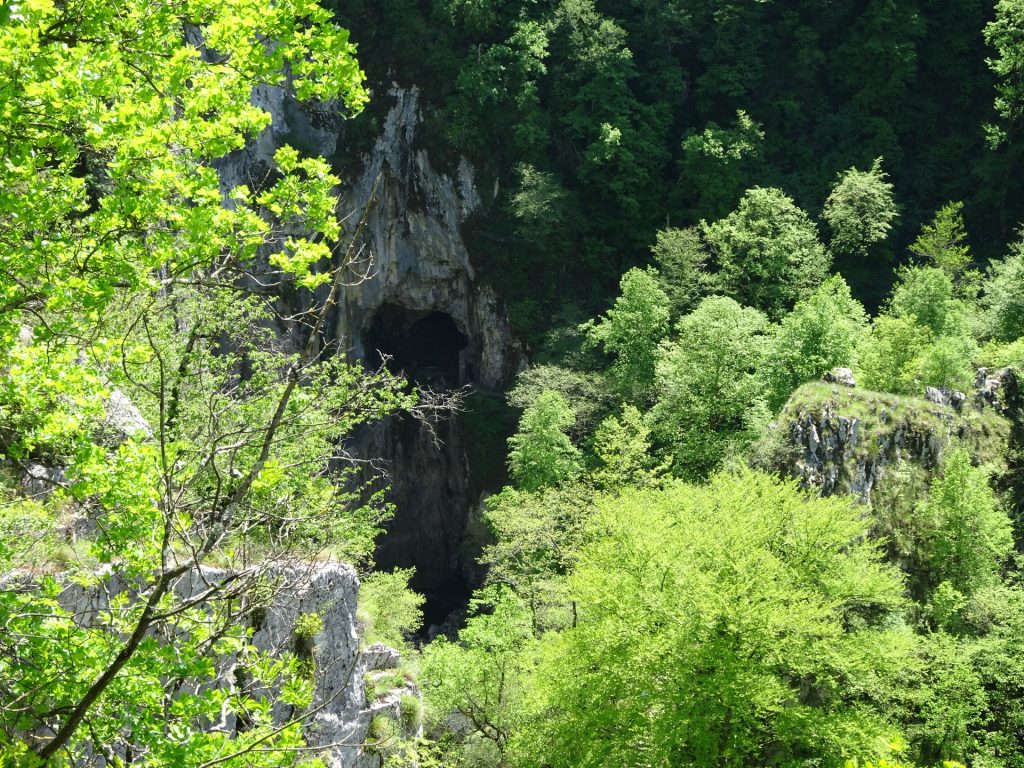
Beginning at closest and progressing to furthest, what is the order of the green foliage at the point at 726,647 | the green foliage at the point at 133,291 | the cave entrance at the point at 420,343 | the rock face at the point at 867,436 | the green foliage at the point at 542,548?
the green foliage at the point at 133,291 → the green foliage at the point at 726,647 → the rock face at the point at 867,436 → the green foliage at the point at 542,548 → the cave entrance at the point at 420,343

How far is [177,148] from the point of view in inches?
229

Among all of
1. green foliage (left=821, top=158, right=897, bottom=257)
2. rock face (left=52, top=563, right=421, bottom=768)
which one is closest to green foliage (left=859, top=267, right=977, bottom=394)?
green foliage (left=821, top=158, right=897, bottom=257)

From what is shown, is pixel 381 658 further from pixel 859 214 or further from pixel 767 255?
pixel 859 214

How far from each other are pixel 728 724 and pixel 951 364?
11624 millimetres

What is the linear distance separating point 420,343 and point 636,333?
14105 millimetres

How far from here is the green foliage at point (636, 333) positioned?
28.9 m

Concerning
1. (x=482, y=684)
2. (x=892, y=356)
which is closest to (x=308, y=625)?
(x=482, y=684)

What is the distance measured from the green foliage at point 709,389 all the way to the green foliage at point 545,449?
2.71m

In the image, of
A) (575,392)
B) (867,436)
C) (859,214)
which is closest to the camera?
(867,436)

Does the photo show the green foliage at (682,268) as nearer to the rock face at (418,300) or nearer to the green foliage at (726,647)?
the rock face at (418,300)

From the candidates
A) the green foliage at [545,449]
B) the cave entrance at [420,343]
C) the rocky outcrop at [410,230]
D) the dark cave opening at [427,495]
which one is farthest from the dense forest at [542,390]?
the dark cave opening at [427,495]

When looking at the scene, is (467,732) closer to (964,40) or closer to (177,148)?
(177,148)

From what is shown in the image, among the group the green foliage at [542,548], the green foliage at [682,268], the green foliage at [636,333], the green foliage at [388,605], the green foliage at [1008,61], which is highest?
the green foliage at [1008,61]

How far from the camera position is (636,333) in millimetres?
29172
